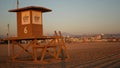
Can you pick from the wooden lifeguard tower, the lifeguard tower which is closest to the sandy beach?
the wooden lifeguard tower

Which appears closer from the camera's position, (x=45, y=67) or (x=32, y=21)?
(x=45, y=67)

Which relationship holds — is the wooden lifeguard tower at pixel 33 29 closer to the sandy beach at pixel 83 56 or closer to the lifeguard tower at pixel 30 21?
the lifeguard tower at pixel 30 21

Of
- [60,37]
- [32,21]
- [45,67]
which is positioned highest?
[32,21]

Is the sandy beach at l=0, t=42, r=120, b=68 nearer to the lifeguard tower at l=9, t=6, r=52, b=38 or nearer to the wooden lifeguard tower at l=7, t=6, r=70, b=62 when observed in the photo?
the wooden lifeguard tower at l=7, t=6, r=70, b=62

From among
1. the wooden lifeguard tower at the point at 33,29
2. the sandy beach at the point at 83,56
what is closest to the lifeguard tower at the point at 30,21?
the wooden lifeguard tower at the point at 33,29

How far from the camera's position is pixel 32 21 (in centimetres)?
1958

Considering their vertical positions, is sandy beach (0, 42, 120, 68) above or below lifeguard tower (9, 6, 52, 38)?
below

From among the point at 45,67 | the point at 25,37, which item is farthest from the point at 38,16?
the point at 45,67

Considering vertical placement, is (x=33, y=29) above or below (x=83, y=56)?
above

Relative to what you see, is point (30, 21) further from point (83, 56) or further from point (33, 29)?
point (83, 56)

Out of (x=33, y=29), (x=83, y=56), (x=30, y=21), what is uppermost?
(x=30, y=21)

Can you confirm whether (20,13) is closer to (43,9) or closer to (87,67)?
(43,9)

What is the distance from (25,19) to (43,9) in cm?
179

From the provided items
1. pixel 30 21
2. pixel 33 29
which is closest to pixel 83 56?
pixel 33 29
